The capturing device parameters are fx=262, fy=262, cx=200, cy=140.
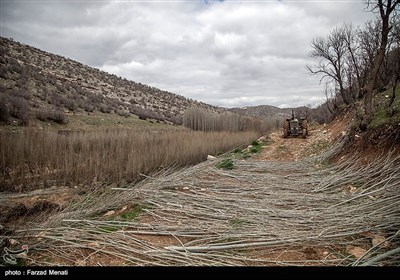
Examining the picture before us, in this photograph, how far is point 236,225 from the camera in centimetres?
396

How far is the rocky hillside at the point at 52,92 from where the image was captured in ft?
42.3

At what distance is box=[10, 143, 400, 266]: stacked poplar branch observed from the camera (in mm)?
3225

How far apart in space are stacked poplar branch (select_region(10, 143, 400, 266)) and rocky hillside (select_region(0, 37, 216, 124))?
9.05 metres

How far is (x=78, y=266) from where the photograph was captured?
298 centimetres

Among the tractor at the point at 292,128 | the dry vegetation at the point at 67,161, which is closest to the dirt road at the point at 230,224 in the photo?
the dry vegetation at the point at 67,161

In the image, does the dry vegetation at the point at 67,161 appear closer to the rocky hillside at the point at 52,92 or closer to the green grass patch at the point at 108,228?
the green grass patch at the point at 108,228

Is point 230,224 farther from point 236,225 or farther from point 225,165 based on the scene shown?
point 225,165

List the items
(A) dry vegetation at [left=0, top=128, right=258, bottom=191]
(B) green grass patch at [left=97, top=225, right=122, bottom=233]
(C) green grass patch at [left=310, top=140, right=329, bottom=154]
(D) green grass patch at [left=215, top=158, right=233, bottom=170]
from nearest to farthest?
(B) green grass patch at [left=97, top=225, right=122, bottom=233] < (A) dry vegetation at [left=0, top=128, right=258, bottom=191] < (D) green grass patch at [left=215, top=158, right=233, bottom=170] < (C) green grass patch at [left=310, top=140, right=329, bottom=154]

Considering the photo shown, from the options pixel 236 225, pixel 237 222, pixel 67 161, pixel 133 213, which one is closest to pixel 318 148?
pixel 237 222

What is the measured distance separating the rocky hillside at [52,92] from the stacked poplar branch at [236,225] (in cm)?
905

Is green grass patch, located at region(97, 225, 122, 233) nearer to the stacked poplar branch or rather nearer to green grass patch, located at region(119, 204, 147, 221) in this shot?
the stacked poplar branch

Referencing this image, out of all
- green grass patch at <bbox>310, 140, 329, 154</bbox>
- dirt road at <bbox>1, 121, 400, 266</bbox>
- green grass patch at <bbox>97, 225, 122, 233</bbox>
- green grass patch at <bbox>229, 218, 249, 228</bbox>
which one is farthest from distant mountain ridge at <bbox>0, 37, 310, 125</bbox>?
green grass patch at <bbox>310, 140, 329, 154</bbox>

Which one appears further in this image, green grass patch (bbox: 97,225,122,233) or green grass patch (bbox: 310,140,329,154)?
green grass patch (bbox: 310,140,329,154)

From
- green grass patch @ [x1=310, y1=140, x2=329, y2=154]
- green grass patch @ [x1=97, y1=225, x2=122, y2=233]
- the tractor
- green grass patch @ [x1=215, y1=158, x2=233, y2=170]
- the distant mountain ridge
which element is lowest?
green grass patch @ [x1=97, y1=225, x2=122, y2=233]
